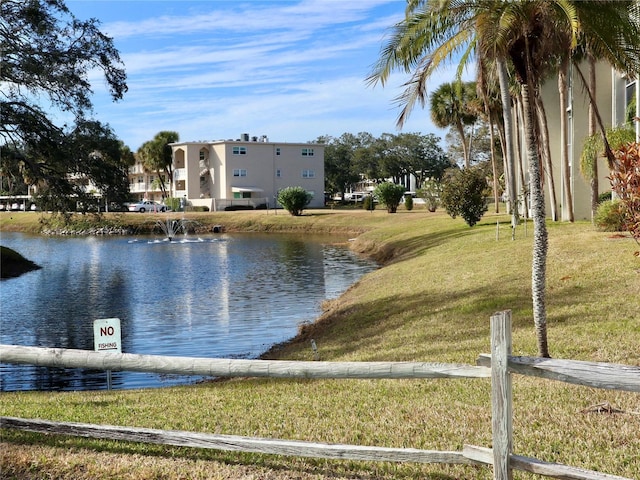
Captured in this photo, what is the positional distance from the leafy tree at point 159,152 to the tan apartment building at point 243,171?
290 inches

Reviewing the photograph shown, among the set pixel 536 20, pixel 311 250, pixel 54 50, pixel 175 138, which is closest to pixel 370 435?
pixel 536 20

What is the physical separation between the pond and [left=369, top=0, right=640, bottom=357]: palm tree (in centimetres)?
733

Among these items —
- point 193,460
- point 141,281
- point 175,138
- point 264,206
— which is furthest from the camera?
point 175,138

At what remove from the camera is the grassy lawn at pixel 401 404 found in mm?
6262

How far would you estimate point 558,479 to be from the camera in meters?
5.16

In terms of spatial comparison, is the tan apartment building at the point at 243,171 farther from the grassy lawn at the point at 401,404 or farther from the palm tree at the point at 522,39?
the palm tree at the point at 522,39

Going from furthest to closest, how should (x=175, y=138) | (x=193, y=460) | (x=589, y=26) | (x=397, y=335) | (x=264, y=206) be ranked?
(x=175, y=138) < (x=264, y=206) < (x=397, y=335) < (x=589, y=26) < (x=193, y=460)

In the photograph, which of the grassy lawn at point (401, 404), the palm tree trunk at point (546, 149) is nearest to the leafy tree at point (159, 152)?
the palm tree trunk at point (546, 149)

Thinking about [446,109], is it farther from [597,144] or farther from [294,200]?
[597,144]

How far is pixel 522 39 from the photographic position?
9.27m

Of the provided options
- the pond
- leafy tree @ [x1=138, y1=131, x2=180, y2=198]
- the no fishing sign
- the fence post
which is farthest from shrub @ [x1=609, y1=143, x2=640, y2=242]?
leafy tree @ [x1=138, y1=131, x2=180, y2=198]

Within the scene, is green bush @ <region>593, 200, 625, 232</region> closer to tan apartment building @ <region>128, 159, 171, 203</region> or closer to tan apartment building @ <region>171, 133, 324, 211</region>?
tan apartment building @ <region>171, 133, 324, 211</region>

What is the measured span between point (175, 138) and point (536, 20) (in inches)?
3550

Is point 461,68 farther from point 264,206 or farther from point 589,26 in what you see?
point 264,206
